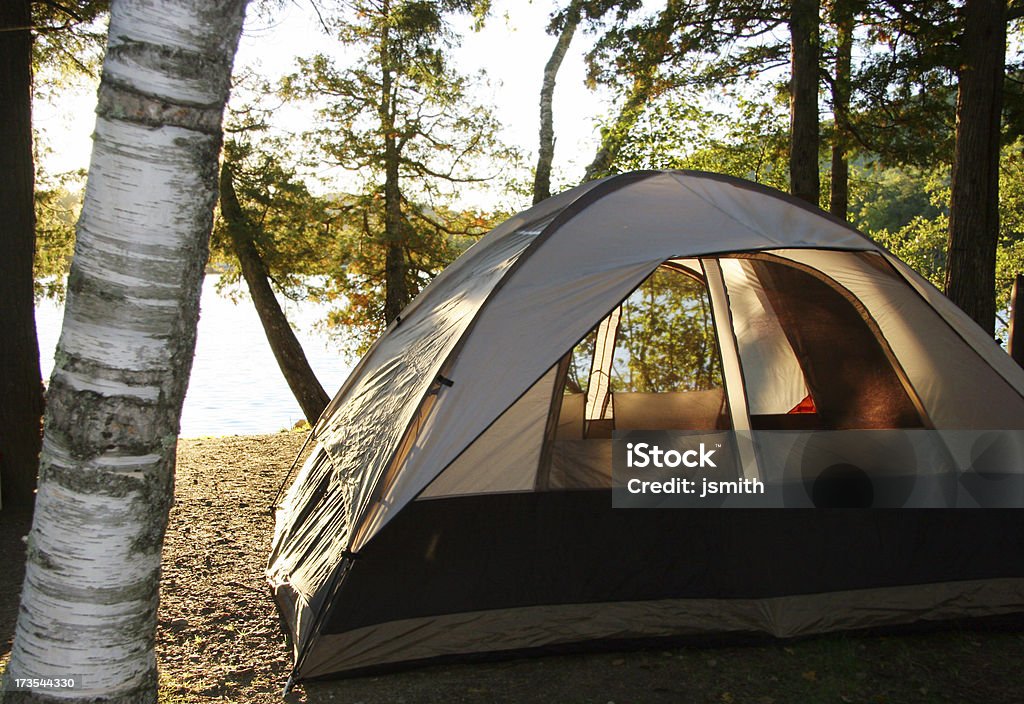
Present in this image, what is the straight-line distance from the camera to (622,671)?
3.34 metres

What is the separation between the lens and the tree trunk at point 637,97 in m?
8.85

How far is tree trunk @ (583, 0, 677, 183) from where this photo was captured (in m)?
8.85

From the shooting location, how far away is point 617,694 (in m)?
3.16

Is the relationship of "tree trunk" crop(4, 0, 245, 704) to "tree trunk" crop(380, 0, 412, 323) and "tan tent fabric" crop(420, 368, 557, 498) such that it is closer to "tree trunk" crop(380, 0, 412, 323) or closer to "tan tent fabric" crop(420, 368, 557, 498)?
"tan tent fabric" crop(420, 368, 557, 498)

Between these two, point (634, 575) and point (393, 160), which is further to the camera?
point (393, 160)

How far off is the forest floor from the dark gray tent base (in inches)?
3.4

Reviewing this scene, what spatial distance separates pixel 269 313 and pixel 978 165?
7.52 metres

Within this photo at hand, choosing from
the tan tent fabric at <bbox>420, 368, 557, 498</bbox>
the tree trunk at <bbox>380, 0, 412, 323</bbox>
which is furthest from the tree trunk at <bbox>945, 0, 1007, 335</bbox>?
the tree trunk at <bbox>380, 0, 412, 323</bbox>

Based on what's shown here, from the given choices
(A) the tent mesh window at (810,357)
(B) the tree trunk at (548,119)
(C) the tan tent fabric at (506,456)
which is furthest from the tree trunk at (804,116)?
(B) the tree trunk at (548,119)

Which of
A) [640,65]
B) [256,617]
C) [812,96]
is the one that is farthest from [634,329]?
[640,65]

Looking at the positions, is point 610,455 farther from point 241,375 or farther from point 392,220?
point 241,375

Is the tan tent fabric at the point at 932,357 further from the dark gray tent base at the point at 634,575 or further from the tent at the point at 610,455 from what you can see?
the dark gray tent base at the point at 634,575

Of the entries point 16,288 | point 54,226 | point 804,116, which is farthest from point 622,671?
point 54,226

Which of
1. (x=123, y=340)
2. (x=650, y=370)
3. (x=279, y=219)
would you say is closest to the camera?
(x=123, y=340)
